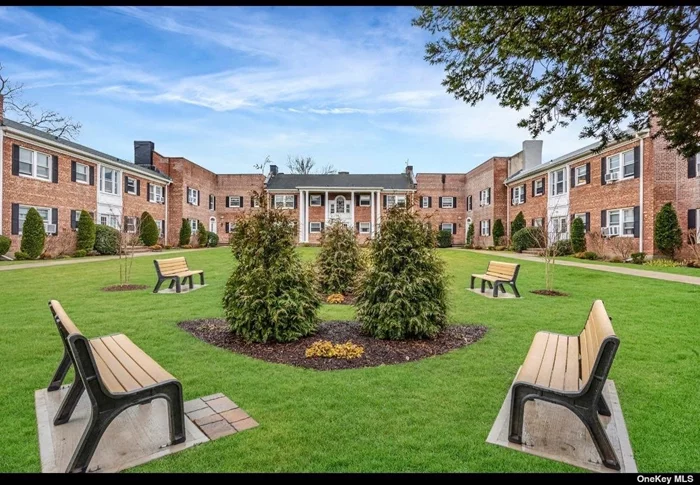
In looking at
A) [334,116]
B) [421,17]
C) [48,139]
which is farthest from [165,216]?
[421,17]

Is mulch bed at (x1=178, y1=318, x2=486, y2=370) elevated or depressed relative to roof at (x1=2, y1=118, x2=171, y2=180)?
depressed

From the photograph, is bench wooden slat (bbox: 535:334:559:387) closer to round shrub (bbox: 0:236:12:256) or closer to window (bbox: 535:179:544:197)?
round shrub (bbox: 0:236:12:256)

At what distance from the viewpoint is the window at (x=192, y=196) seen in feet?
117

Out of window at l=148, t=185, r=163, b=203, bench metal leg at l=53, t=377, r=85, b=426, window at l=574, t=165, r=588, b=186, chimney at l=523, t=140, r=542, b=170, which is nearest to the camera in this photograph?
bench metal leg at l=53, t=377, r=85, b=426

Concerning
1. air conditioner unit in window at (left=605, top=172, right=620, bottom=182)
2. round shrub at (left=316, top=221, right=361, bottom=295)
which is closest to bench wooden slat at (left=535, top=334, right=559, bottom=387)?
round shrub at (left=316, top=221, right=361, bottom=295)

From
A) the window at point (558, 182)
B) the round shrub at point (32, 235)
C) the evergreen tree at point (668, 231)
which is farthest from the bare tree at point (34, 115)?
the evergreen tree at point (668, 231)

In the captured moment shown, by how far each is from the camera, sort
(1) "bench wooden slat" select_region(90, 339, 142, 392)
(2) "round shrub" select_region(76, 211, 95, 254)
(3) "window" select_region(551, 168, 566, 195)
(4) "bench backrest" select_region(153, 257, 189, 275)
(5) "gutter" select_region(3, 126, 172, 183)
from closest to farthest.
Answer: (1) "bench wooden slat" select_region(90, 339, 142, 392) < (4) "bench backrest" select_region(153, 257, 189, 275) < (5) "gutter" select_region(3, 126, 172, 183) < (2) "round shrub" select_region(76, 211, 95, 254) < (3) "window" select_region(551, 168, 566, 195)

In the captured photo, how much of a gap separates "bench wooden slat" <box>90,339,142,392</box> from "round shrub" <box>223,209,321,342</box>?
6.61 feet

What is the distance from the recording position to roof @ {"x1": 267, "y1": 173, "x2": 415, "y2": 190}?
139ft

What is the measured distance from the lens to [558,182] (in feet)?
87.0

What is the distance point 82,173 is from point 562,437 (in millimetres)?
28633

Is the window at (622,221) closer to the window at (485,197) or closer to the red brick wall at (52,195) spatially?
the window at (485,197)

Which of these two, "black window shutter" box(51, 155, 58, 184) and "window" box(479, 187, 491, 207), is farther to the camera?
"window" box(479, 187, 491, 207)

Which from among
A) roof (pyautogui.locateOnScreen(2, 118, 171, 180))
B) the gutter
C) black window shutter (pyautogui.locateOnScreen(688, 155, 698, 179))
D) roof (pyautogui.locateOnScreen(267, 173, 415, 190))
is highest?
roof (pyautogui.locateOnScreen(267, 173, 415, 190))
